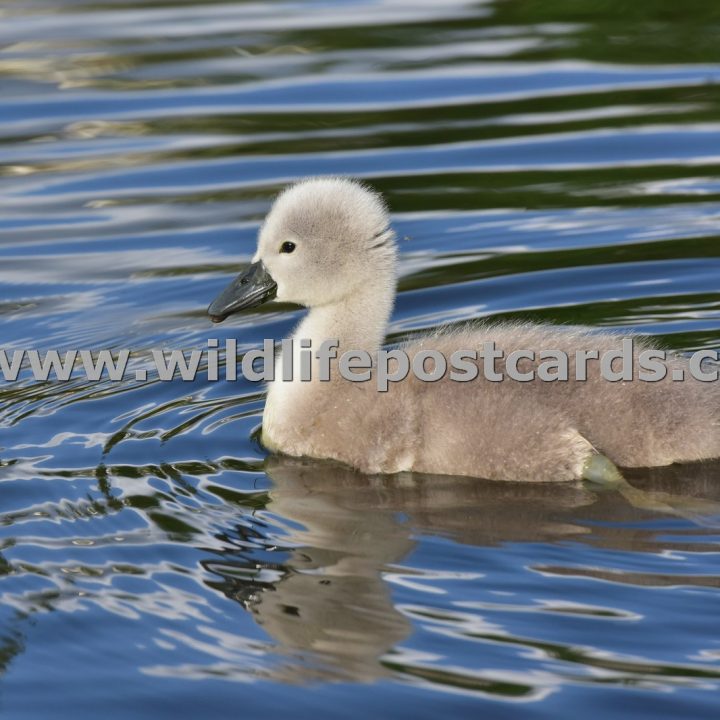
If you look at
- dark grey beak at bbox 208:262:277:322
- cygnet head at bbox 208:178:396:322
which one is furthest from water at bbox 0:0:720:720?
cygnet head at bbox 208:178:396:322

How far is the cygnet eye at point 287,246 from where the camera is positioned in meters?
6.56

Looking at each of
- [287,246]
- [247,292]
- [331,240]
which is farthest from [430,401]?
[247,292]

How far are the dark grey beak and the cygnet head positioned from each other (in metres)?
0.16

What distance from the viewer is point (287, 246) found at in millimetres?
6578

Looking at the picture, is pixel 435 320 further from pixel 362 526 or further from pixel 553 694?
pixel 553 694

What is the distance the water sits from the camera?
4.59 metres

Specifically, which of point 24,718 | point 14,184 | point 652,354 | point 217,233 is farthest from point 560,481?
point 14,184

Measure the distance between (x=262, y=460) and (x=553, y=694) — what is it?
7.47 ft

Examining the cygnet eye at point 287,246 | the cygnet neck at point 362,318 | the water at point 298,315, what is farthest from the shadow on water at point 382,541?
the cygnet eye at point 287,246

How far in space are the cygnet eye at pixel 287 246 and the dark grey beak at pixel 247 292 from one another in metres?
0.16

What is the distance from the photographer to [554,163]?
9961 millimetres

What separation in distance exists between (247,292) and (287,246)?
30 cm

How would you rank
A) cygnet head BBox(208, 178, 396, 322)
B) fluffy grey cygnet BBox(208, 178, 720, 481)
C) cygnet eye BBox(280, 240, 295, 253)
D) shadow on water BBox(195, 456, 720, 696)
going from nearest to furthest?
1. shadow on water BBox(195, 456, 720, 696)
2. fluffy grey cygnet BBox(208, 178, 720, 481)
3. cygnet head BBox(208, 178, 396, 322)
4. cygnet eye BBox(280, 240, 295, 253)

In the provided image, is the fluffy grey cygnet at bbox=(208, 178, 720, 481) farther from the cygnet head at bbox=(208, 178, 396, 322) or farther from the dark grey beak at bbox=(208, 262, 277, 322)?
the dark grey beak at bbox=(208, 262, 277, 322)
